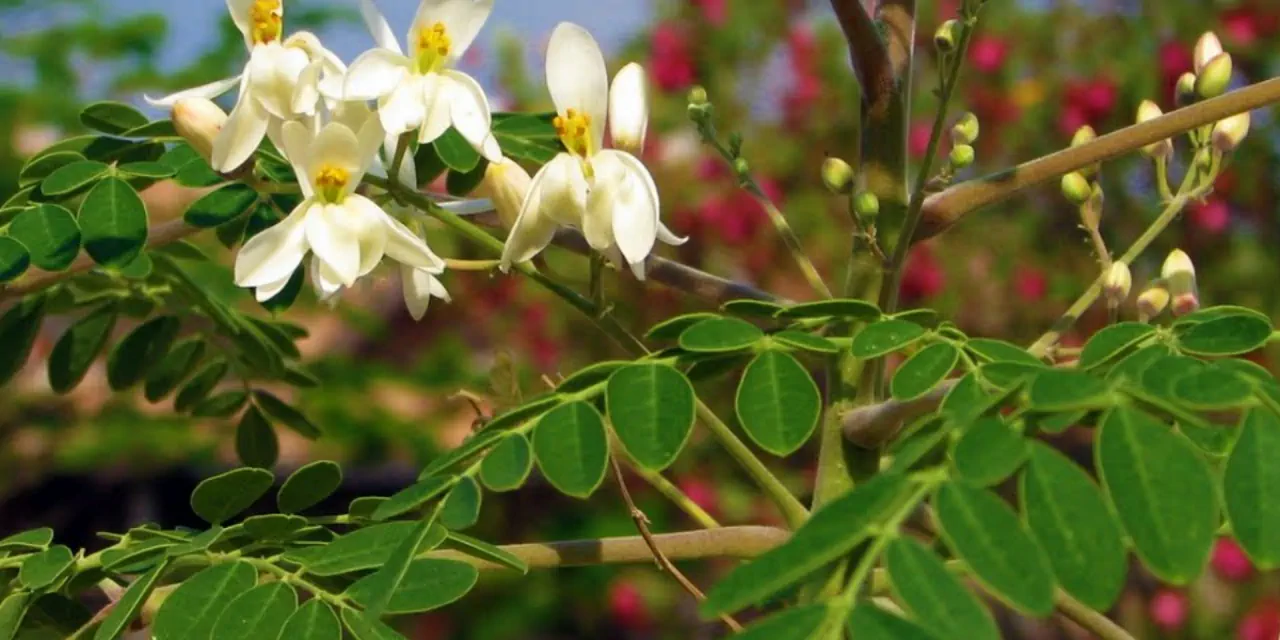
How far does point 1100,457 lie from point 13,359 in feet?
2.76

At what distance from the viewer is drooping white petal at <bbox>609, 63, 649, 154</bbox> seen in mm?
792

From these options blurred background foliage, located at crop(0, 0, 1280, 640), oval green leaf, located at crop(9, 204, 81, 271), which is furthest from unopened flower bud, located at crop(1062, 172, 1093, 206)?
blurred background foliage, located at crop(0, 0, 1280, 640)

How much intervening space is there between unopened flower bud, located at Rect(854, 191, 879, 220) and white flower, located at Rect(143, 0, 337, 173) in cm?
27

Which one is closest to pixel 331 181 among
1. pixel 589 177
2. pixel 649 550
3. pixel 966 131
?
pixel 589 177

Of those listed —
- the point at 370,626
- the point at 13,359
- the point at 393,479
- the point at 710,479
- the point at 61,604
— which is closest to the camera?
the point at 370,626

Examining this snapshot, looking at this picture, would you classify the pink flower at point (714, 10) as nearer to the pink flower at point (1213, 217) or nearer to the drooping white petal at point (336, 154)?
the pink flower at point (1213, 217)

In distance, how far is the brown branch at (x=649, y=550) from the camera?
737mm

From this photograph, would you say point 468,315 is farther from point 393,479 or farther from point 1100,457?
point 1100,457

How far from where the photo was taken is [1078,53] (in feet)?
11.2

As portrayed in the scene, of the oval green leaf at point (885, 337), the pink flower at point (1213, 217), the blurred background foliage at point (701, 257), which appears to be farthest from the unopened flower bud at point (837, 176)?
the pink flower at point (1213, 217)

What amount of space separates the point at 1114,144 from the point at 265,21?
433mm

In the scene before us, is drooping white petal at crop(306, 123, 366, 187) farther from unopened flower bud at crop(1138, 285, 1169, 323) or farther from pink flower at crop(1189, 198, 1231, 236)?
pink flower at crop(1189, 198, 1231, 236)

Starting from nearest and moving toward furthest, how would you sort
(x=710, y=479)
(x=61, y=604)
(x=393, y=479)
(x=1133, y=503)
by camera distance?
(x=1133, y=503) < (x=61, y=604) < (x=710, y=479) < (x=393, y=479)

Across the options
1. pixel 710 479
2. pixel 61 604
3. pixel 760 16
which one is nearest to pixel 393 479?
pixel 710 479
